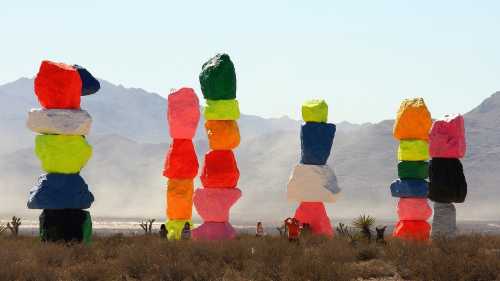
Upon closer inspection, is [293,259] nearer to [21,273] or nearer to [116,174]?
[21,273]

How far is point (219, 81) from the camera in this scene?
23.3 m

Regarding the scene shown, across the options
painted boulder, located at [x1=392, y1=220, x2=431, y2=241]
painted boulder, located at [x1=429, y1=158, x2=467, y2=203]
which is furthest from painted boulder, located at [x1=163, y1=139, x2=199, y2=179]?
painted boulder, located at [x1=429, y1=158, x2=467, y2=203]

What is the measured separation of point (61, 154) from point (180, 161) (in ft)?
15.7

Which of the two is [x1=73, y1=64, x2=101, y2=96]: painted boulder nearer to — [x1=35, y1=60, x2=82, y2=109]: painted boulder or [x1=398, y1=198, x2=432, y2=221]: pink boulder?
[x1=35, y1=60, x2=82, y2=109]: painted boulder

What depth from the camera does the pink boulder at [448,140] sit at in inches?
883

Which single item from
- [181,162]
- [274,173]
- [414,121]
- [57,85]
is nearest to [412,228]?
[414,121]

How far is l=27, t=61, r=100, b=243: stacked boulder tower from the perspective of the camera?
64.3ft

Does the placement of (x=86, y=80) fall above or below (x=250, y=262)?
above

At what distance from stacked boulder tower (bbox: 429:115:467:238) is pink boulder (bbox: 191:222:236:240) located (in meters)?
5.93

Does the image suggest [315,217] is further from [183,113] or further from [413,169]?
[183,113]

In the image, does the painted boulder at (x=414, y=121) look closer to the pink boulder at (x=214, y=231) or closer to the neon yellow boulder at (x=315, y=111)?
the neon yellow boulder at (x=315, y=111)

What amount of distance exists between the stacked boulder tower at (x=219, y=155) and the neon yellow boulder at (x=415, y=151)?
5.30 meters

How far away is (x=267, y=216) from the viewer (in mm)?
124000

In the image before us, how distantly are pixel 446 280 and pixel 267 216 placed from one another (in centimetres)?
11014
